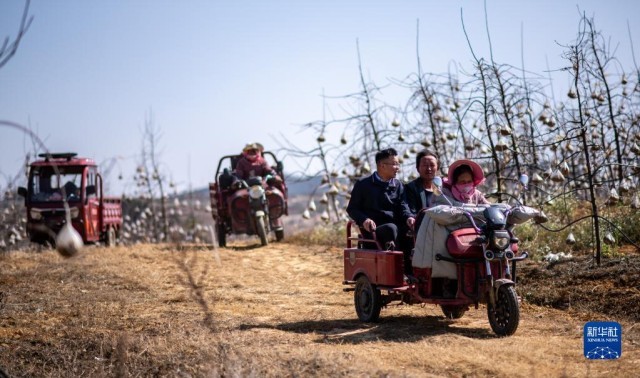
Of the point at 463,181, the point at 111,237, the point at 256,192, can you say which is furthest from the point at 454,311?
the point at 111,237

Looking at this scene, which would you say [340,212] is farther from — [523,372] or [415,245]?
[523,372]

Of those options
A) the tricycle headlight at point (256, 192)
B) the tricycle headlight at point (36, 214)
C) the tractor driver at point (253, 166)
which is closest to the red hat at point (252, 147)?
the tractor driver at point (253, 166)

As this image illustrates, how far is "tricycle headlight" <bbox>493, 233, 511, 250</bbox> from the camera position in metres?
7.41

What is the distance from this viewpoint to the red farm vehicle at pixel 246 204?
17.3 m

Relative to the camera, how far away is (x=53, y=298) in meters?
10.7

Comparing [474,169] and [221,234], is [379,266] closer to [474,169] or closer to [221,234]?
[474,169]

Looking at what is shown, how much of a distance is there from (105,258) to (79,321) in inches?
261

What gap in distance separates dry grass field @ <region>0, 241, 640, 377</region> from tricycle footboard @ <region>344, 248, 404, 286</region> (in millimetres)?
486

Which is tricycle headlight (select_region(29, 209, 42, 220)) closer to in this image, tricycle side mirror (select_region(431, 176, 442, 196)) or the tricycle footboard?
the tricycle footboard

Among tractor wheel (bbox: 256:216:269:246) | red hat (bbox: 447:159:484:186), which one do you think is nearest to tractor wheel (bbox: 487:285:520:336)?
red hat (bbox: 447:159:484:186)

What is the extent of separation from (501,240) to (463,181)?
1.13 m

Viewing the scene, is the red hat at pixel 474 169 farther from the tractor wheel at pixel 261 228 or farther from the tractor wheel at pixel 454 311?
the tractor wheel at pixel 261 228

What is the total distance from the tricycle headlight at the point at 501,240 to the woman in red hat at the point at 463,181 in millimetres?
974

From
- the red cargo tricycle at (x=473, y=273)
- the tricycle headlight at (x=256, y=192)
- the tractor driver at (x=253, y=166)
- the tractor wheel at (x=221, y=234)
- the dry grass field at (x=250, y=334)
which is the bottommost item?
the dry grass field at (x=250, y=334)
